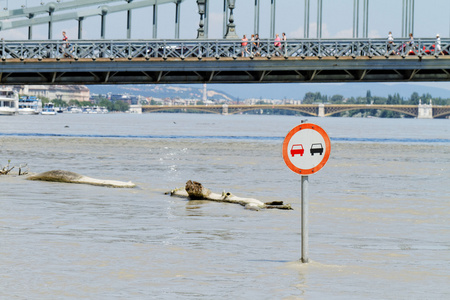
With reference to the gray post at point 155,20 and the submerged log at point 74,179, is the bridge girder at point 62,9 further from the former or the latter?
the submerged log at point 74,179

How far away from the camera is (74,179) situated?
990 inches

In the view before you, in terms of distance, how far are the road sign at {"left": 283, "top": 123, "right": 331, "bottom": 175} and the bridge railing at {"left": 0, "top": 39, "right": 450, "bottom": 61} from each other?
50.8 meters

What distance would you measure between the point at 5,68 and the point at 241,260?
53279 millimetres

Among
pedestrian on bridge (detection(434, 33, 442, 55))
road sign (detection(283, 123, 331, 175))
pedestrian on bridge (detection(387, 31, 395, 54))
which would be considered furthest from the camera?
pedestrian on bridge (detection(387, 31, 395, 54))

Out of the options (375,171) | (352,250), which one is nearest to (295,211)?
(352,250)

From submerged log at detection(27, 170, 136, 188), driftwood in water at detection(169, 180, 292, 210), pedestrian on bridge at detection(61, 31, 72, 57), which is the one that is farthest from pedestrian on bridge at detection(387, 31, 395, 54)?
driftwood in water at detection(169, 180, 292, 210)

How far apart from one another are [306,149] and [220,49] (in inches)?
2018

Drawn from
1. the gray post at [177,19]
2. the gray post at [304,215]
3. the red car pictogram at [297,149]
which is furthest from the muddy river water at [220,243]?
the gray post at [177,19]

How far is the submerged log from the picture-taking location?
2458 centimetres

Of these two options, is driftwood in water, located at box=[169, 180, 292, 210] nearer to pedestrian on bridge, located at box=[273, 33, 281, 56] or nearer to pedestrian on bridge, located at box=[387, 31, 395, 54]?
pedestrian on bridge, located at box=[273, 33, 281, 56]

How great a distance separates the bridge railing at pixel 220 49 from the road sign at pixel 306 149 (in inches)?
2001

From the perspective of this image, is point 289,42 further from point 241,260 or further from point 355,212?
point 241,260

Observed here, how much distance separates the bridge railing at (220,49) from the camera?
6300 centimetres

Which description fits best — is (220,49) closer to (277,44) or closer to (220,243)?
(277,44)
